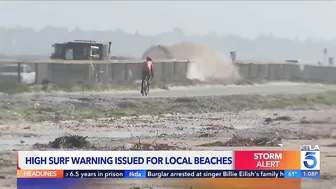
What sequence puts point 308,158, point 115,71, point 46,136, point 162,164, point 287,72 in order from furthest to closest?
point 287,72
point 115,71
point 46,136
point 308,158
point 162,164

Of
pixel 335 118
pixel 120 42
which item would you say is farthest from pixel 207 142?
pixel 120 42

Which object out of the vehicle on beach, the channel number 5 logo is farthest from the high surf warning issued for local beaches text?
the vehicle on beach

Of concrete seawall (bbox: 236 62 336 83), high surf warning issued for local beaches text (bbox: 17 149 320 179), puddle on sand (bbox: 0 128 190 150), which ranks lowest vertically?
concrete seawall (bbox: 236 62 336 83)

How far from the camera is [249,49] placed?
19775 cm

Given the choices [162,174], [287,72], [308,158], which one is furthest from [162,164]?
[287,72]

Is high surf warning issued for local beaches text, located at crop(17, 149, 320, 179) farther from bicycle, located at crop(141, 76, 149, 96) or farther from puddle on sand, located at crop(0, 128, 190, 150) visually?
bicycle, located at crop(141, 76, 149, 96)

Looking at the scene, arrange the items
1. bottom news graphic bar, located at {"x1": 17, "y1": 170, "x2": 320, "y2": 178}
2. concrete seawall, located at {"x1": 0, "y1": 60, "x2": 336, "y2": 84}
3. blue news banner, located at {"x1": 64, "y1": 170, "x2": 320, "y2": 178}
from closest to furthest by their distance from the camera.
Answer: bottom news graphic bar, located at {"x1": 17, "y1": 170, "x2": 320, "y2": 178} → blue news banner, located at {"x1": 64, "y1": 170, "x2": 320, "y2": 178} → concrete seawall, located at {"x1": 0, "y1": 60, "x2": 336, "y2": 84}

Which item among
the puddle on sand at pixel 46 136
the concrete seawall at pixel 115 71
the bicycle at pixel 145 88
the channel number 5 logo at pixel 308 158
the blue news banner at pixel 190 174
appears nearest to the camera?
the blue news banner at pixel 190 174

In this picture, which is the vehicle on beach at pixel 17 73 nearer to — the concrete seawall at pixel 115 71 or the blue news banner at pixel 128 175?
the concrete seawall at pixel 115 71

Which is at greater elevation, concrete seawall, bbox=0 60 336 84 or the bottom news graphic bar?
the bottom news graphic bar

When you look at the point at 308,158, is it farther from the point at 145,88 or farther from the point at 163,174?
the point at 145,88

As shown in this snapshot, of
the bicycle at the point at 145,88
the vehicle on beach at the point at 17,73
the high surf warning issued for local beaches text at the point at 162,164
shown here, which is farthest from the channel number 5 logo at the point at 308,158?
the vehicle on beach at the point at 17,73

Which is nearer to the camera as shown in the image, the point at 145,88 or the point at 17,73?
the point at 145,88

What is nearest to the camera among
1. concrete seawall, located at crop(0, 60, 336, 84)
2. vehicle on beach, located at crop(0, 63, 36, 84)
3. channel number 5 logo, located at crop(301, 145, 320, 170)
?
channel number 5 logo, located at crop(301, 145, 320, 170)
